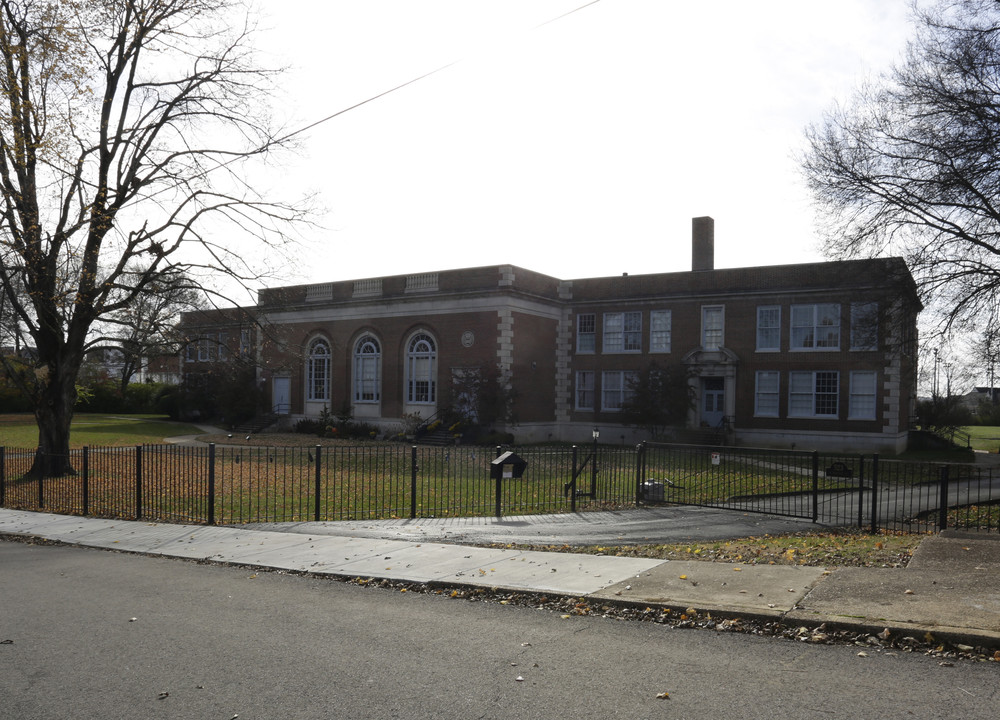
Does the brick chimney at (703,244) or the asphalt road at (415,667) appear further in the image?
the brick chimney at (703,244)

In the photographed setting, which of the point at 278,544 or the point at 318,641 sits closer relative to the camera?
the point at 318,641

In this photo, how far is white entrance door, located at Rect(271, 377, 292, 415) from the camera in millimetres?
47188

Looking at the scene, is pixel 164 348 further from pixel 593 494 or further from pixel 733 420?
pixel 733 420

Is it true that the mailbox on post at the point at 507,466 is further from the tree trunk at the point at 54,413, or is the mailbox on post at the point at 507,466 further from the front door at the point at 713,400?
the front door at the point at 713,400

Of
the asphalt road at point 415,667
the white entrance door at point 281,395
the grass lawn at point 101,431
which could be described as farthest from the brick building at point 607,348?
the asphalt road at point 415,667

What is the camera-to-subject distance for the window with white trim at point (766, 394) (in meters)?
35.2

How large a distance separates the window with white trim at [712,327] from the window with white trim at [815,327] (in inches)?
122

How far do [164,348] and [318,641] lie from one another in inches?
733

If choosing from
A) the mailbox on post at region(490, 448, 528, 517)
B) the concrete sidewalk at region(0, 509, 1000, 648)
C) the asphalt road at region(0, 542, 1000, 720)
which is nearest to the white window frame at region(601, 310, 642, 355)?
the mailbox on post at region(490, 448, 528, 517)

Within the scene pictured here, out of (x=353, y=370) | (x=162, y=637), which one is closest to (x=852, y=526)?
(x=162, y=637)

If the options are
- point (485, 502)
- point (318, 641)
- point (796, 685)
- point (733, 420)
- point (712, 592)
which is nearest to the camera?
point (796, 685)

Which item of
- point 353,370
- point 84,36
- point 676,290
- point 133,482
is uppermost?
point 84,36

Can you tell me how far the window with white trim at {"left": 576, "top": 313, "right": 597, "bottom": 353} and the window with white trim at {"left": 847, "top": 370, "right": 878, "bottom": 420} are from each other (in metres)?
12.2

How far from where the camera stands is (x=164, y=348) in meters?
23.4
